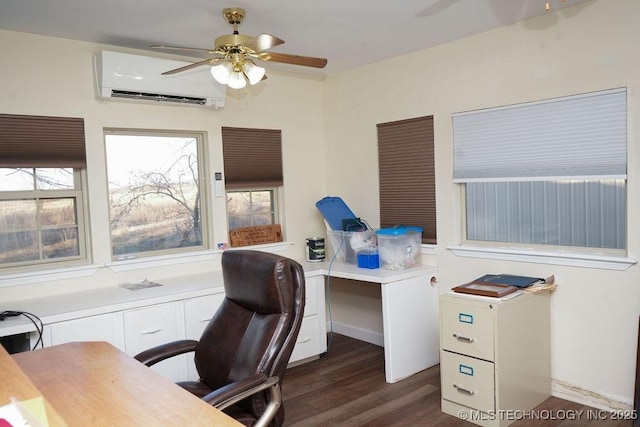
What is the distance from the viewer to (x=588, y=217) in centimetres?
327

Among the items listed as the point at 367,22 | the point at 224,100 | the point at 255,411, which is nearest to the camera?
the point at 255,411

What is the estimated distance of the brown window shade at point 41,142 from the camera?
3.28 meters

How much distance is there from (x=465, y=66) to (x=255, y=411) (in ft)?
9.30

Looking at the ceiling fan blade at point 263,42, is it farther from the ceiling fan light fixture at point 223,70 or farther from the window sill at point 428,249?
the window sill at point 428,249

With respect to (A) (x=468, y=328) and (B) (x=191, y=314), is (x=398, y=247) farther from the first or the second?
(B) (x=191, y=314)

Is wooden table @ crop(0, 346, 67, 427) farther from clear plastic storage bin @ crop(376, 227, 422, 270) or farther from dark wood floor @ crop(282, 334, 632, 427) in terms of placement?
clear plastic storage bin @ crop(376, 227, 422, 270)

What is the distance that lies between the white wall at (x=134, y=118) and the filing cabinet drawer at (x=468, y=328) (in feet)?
6.14

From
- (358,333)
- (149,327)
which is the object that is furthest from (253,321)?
(358,333)

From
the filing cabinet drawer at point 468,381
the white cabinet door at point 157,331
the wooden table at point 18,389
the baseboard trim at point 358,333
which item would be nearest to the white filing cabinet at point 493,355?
the filing cabinet drawer at point 468,381

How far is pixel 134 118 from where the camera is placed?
3.81m

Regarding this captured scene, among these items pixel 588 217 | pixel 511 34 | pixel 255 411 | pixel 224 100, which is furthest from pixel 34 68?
pixel 588 217

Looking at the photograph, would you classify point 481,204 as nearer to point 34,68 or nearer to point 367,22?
point 367,22

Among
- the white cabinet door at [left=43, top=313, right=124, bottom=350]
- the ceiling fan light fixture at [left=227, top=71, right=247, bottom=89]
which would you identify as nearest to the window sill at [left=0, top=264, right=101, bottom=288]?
the white cabinet door at [left=43, top=313, right=124, bottom=350]

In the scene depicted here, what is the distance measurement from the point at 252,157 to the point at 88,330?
1.99 m
